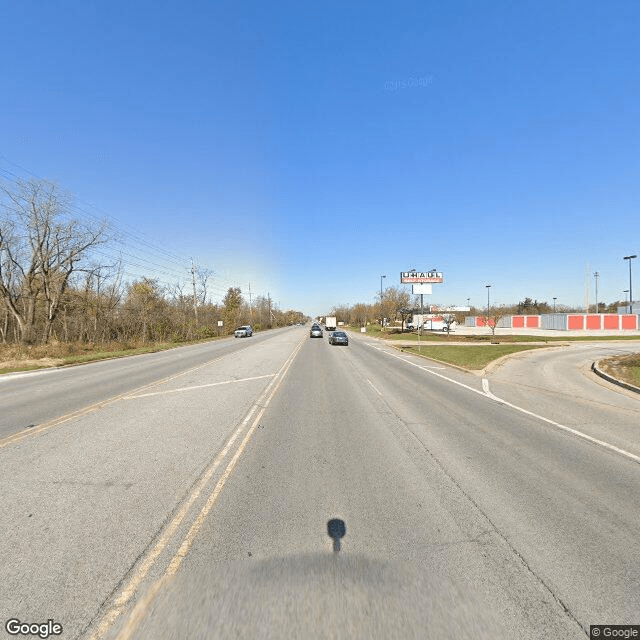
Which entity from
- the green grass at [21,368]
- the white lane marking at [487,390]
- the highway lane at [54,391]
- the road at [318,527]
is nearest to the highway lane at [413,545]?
the road at [318,527]

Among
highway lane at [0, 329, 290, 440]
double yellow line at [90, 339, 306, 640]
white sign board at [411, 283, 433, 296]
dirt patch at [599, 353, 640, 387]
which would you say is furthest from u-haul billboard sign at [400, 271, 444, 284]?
double yellow line at [90, 339, 306, 640]

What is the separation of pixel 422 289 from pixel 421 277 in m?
3.86

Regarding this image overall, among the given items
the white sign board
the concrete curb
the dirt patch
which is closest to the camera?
the concrete curb

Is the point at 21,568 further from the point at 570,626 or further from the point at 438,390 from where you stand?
the point at 438,390

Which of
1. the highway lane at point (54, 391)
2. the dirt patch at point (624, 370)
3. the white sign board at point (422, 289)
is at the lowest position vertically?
the highway lane at point (54, 391)

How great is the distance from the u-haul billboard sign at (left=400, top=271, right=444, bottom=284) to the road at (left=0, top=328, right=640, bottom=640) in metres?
38.3

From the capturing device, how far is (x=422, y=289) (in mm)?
42188

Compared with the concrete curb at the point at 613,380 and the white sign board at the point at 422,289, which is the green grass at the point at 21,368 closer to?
the concrete curb at the point at 613,380

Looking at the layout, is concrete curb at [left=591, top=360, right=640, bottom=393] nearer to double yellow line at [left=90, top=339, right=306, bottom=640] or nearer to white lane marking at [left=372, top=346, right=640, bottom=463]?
white lane marking at [left=372, top=346, right=640, bottom=463]

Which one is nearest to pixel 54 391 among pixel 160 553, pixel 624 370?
pixel 160 553

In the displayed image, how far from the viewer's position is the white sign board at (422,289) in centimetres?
4180

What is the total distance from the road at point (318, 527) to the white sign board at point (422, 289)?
114ft

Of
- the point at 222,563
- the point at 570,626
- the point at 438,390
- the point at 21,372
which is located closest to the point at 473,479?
the point at 570,626

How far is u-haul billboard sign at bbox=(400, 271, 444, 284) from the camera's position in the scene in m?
44.8
